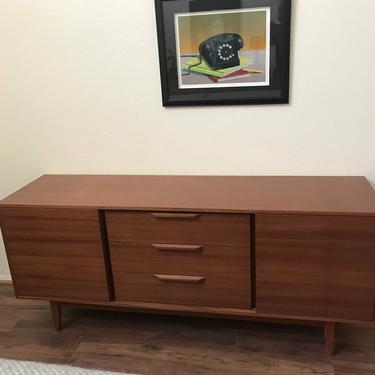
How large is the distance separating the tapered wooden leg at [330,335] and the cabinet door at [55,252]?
0.99 m

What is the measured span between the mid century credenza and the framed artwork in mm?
412

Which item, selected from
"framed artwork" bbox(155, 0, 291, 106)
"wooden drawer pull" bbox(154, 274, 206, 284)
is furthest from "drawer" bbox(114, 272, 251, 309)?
"framed artwork" bbox(155, 0, 291, 106)

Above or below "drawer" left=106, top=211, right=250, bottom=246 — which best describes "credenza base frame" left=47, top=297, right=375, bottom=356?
below

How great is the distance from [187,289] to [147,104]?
2.95 ft

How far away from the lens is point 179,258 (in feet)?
5.84

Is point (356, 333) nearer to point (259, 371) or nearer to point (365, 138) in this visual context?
point (259, 371)

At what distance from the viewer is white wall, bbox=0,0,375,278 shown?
1.80 m

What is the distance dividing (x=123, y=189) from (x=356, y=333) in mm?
1289

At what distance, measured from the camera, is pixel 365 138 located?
1.87 meters

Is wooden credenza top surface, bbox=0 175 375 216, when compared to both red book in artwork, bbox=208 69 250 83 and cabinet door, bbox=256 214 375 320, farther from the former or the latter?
red book in artwork, bbox=208 69 250 83

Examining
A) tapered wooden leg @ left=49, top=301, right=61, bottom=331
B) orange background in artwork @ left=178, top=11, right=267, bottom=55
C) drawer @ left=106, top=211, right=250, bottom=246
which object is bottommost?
tapered wooden leg @ left=49, top=301, right=61, bottom=331

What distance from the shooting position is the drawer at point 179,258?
1731mm

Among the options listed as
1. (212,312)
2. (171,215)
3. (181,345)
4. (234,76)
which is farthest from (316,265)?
(234,76)

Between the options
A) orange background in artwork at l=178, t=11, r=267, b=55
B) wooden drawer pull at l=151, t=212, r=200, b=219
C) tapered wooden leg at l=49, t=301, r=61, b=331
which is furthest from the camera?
tapered wooden leg at l=49, t=301, r=61, b=331
